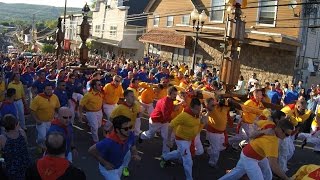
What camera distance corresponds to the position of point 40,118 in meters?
9.15

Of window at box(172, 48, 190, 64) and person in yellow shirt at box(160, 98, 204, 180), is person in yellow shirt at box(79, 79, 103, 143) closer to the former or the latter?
person in yellow shirt at box(160, 98, 204, 180)

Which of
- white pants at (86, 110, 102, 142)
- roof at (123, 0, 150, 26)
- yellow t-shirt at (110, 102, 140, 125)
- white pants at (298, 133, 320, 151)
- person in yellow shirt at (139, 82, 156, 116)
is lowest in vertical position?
white pants at (298, 133, 320, 151)

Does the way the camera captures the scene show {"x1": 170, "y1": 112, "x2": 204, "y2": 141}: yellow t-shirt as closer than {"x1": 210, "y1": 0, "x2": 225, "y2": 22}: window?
Yes

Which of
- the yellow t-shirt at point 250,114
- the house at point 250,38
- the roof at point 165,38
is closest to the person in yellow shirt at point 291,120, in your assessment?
the yellow t-shirt at point 250,114

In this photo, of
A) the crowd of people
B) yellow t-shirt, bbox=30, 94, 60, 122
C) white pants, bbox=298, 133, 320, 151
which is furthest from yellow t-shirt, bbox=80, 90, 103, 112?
white pants, bbox=298, 133, 320, 151

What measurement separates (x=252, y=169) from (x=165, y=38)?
24.9 m

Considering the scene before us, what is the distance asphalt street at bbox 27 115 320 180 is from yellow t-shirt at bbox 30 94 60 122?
2.92ft

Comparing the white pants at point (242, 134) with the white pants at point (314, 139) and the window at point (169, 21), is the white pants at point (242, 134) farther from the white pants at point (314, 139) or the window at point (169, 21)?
the window at point (169, 21)

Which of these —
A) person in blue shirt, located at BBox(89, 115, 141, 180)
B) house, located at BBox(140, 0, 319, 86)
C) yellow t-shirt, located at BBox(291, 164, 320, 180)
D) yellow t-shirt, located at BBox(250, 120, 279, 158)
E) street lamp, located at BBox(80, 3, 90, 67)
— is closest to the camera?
yellow t-shirt, located at BBox(291, 164, 320, 180)

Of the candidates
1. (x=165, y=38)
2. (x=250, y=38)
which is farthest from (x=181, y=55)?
(x=250, y=38)

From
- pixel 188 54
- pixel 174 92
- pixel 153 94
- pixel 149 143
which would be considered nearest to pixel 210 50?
pixel 188 54

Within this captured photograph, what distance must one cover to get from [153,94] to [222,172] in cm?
434

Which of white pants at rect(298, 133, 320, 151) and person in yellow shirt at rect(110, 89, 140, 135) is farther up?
person in yellow shirt at rect(110, 89, 140, 135)

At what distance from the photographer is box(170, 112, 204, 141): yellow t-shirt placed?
7859mm
